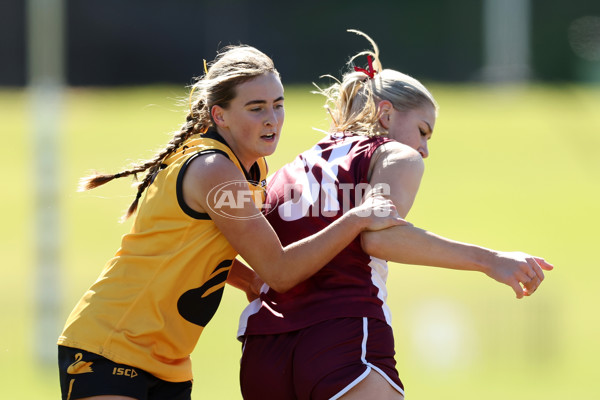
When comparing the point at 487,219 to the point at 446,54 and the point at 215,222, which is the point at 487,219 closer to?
the point at 446,54

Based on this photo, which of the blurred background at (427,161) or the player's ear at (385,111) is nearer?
the player's ear at (385,111)

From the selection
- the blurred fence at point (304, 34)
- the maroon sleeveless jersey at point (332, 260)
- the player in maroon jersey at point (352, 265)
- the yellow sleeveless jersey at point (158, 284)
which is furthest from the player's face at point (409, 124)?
Answer: the blurred fence at point (304, 34)

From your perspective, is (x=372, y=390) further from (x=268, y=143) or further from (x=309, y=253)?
(x=268, y=143)

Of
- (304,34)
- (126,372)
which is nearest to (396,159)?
(126,372)

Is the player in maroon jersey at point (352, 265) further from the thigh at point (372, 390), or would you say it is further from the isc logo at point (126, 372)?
the isc logo at point (126, 372)

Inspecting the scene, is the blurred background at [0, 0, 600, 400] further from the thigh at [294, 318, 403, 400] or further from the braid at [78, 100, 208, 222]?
the thigh at [294, 318, 403, 400]

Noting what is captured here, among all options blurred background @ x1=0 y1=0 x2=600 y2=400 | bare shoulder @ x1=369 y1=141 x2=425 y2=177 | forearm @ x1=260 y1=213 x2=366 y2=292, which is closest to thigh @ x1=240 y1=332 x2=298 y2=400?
forearm @ x1=260 y1=213 x2=366 y2=292

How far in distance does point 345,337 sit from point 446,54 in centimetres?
2754

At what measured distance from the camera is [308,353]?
3020 mm

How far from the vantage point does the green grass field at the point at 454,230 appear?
8.89 meters

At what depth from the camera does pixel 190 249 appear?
3137mm

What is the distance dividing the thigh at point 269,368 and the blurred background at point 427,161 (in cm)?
142

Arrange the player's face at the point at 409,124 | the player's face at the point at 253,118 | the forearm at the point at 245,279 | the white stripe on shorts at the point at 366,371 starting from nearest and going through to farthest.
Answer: the white stripe on shorts at the point at 366,371 → the player's face at the point at 253,118 → the player's face at the point at 409,124 → the forearm at the point at 245,279

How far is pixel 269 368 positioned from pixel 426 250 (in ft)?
2.21
